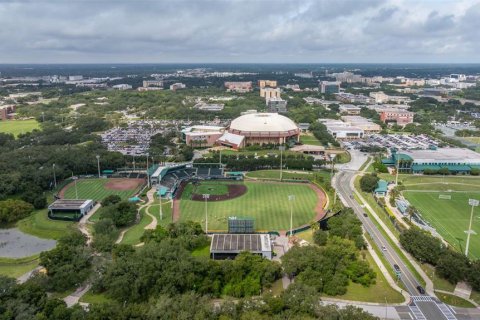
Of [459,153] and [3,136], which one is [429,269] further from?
[3,136]

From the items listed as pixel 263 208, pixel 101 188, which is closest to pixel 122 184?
pixel 101 188

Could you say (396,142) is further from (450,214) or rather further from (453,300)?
(453,300)

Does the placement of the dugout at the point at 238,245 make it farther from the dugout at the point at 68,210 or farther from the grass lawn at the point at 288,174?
the grass lawn at the point at 288,174

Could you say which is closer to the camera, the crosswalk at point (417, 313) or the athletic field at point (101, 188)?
the crosswalk at point (417, 313)

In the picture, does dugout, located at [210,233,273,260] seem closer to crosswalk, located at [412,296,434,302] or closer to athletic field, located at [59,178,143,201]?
crosswalk, located at [412,296,434,302]

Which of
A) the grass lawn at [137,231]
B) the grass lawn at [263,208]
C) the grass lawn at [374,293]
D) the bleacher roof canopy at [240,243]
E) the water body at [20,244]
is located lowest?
the grass lawn at [374,293]

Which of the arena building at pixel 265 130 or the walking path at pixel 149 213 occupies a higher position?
the arena building at pixel 265 130

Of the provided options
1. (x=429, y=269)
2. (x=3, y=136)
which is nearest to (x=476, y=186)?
(x=429, y=269)

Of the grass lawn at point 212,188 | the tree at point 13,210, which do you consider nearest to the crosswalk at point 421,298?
the grass lawn at point 212,188
